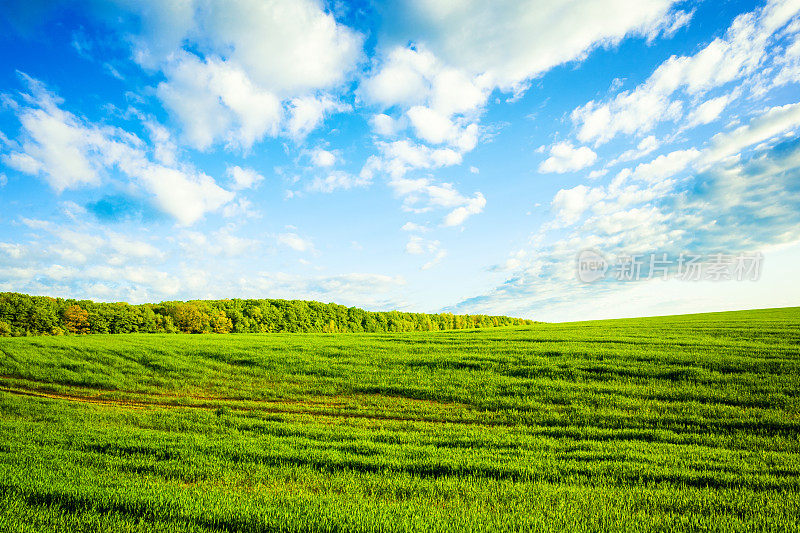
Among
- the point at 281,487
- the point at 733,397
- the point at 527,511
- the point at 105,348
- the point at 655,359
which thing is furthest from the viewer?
the point at 105,348

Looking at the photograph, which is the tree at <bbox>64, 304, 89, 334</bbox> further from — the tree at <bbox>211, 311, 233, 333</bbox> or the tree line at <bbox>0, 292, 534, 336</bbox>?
the tree at <bbox>211, 311, 233, 333</bbox>

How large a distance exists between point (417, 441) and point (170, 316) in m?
81.4

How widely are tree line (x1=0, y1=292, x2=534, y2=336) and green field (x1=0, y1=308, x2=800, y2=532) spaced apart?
184ft

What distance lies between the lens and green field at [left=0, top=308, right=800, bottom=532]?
571cm

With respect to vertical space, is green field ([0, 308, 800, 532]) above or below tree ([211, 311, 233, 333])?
above

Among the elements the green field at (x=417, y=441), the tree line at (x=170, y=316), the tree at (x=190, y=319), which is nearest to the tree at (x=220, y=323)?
the tree line at (x=170, y=316)

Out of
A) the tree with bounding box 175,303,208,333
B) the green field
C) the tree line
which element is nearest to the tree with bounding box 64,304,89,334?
the tree line

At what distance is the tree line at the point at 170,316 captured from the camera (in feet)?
→ 211

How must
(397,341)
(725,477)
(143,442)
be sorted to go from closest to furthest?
1. (725,477)
2. (143,442)
3. (397,341)

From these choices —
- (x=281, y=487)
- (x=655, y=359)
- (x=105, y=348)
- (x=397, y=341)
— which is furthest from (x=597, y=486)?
(x=105, y=348)

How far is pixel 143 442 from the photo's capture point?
9.56 m

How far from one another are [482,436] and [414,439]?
6.36 feet

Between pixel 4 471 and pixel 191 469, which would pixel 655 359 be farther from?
pixel 4 471

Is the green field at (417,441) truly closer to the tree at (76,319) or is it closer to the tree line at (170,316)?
the tree at (76,319)
